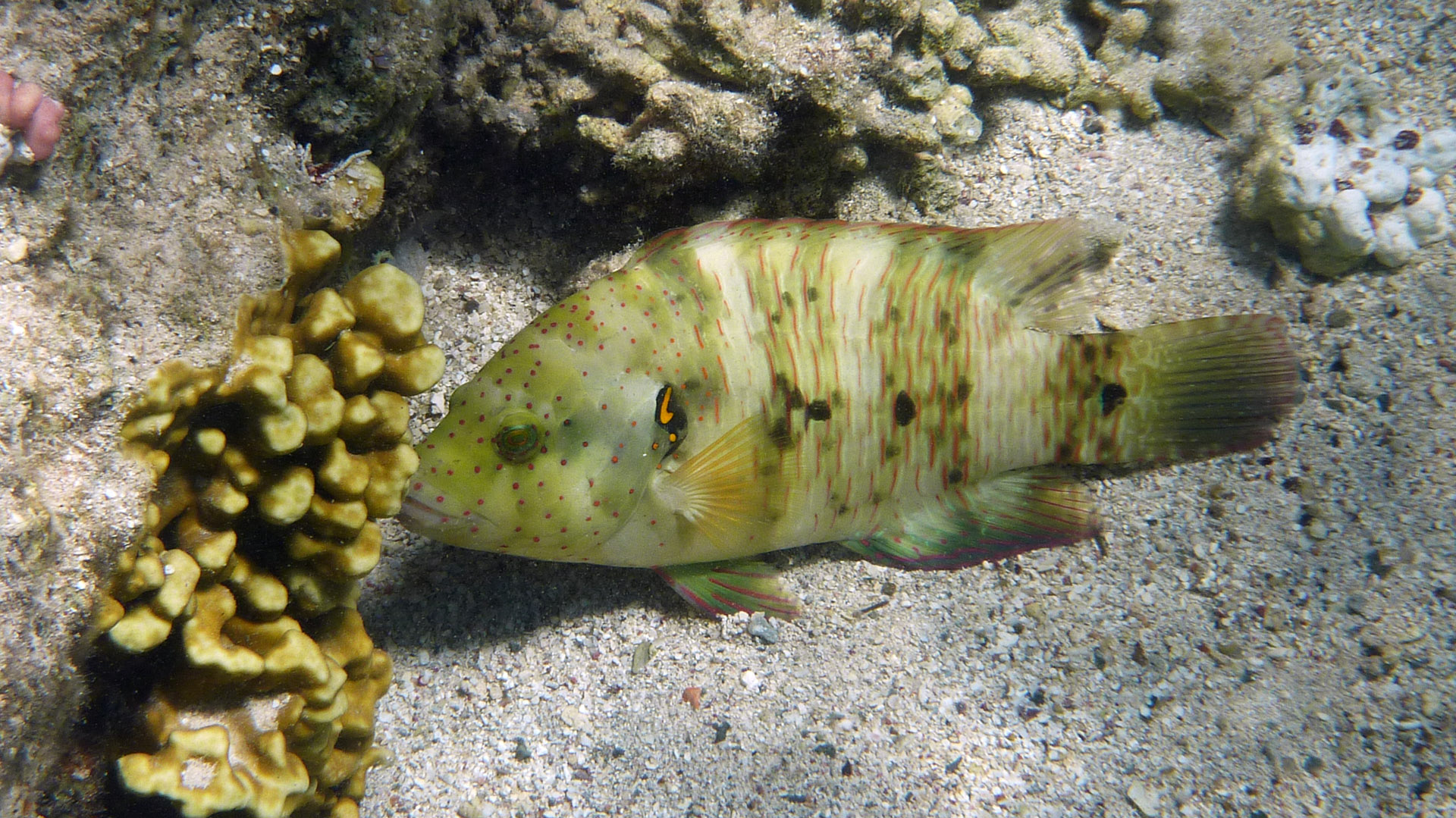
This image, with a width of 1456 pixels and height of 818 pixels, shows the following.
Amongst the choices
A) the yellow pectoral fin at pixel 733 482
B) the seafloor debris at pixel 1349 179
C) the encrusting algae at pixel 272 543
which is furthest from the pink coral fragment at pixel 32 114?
the seafloor debris at pixel 1349 179

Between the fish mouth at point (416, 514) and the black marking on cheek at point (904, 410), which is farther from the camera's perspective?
the black marking on cheek at point (904, 410)

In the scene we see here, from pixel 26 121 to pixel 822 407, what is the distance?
2097 millimetres

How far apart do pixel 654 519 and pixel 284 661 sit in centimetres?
112

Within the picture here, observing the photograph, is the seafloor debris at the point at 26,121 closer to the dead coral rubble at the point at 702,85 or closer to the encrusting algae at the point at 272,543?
the encrusting algae at the point at 272,543

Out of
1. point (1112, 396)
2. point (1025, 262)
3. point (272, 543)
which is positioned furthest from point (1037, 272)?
point (272, 543)

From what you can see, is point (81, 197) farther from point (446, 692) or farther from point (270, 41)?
point (446, 692)

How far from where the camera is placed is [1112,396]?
274 centimetres

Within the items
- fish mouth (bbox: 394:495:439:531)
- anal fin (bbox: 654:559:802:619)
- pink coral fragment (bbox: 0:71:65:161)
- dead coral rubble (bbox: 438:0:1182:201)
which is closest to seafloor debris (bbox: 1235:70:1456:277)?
dead coral rubble (bbox: 438:0:1182:201)

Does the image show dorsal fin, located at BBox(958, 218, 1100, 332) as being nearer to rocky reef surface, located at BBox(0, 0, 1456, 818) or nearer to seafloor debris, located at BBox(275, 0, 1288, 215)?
rocky reef surface, located at BBox(0, 0, 1456, 818)

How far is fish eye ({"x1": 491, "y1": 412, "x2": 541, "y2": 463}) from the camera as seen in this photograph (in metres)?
2.27

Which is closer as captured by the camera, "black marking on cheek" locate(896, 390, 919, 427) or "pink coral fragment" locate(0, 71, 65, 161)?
"pink coral fragment" locate(0, 71, 65, 161)

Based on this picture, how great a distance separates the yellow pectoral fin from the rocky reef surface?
0.48 meters

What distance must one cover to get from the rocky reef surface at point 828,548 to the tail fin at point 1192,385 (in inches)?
8.1

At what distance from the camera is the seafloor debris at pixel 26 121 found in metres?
1.39
